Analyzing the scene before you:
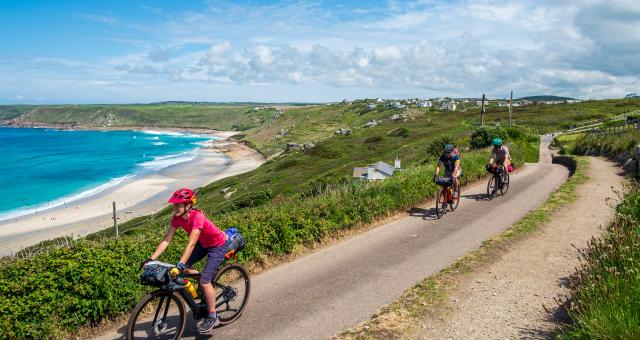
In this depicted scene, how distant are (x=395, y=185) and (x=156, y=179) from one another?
74.3m

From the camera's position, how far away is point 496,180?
59.0 feet

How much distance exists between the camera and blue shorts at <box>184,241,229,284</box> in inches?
281

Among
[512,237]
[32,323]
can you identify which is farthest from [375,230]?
[32,323]

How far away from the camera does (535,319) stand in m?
7.10

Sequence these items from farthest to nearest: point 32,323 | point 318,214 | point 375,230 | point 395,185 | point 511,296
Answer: point 395,185 → point 375,230 → point 318,214 → point 511,296 → point 32,323

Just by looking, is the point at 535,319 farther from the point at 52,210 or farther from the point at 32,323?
the point at 52,210

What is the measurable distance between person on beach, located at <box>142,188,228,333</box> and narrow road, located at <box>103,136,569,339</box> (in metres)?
0.62

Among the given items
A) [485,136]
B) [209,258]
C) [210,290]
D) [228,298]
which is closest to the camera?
[210,290]

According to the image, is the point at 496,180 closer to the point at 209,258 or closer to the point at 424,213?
the point at 424,213

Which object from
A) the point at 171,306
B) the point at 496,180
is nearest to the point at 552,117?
the point at 496,180

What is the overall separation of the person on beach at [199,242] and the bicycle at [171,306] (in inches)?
6.3

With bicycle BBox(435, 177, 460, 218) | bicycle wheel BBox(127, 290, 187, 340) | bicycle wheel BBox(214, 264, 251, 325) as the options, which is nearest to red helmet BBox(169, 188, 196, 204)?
bicycle wheel BBox(127, 290, 187, 340)

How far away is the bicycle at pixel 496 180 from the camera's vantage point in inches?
701

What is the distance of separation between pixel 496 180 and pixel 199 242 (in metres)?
14.0
